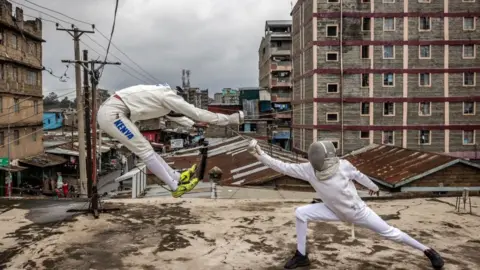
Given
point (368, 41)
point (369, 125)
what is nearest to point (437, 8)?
point (368, 41)

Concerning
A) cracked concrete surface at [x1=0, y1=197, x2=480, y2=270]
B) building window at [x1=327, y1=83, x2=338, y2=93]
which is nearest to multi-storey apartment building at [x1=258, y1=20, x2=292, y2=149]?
building window at [x1=327, y1=83, x2=338, y2=93]

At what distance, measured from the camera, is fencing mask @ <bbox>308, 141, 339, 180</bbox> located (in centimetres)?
539

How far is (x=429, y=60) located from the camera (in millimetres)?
32406

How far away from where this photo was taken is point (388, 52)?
32.4 metres

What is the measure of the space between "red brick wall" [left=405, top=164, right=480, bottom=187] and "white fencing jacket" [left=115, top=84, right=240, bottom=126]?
43.2 feet

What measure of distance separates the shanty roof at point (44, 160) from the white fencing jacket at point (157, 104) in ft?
71.6

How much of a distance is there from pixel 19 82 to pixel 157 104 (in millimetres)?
24519

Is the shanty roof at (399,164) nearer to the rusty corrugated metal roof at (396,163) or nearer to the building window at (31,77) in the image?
the rusty corrugated metal roof at (396,163)

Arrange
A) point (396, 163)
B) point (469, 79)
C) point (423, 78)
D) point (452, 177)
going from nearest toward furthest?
point (452, 177) < point (396, 163) < point (423, 78) < point (469, 79)

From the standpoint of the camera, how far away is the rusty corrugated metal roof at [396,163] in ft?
58.5

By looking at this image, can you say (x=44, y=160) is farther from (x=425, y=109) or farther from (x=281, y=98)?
(x=425, y=109)

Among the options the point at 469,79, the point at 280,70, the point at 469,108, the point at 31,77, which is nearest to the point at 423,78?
the point at 469,79

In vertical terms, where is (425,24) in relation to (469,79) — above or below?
above

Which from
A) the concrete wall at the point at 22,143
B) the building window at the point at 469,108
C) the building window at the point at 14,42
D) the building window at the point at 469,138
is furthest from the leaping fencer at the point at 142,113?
the building window at the point at 469,138
